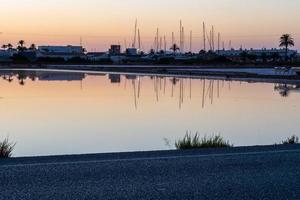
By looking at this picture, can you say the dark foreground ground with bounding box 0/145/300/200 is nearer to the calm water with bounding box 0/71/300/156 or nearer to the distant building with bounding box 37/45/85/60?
the calm water with bounding box 0/71/300/156

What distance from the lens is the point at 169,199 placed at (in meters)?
7.08

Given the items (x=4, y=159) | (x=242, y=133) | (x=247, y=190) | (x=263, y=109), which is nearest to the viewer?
(x=247, y=190)

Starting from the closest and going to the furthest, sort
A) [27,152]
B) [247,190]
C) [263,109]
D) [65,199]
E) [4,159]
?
[65,199], [247,190], [4,159], [27,152], [263,109]

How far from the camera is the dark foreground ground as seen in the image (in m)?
7.35

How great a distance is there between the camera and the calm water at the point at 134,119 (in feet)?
52.2

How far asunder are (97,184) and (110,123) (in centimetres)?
1229

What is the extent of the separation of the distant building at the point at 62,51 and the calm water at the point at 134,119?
131 m

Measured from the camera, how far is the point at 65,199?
23.0ft

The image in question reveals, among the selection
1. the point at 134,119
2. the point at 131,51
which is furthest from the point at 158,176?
the point at 131,51

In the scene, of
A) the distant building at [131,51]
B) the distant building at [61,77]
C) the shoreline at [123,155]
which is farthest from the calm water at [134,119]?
the distant building at [131,51]

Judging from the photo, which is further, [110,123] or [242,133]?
[110,123]

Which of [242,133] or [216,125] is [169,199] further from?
[216,125]

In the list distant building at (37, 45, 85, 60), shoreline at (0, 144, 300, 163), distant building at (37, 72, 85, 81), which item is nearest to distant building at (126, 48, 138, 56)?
distant building at (37, 45, 85, 60)

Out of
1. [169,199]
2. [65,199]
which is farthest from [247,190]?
[65,199]
